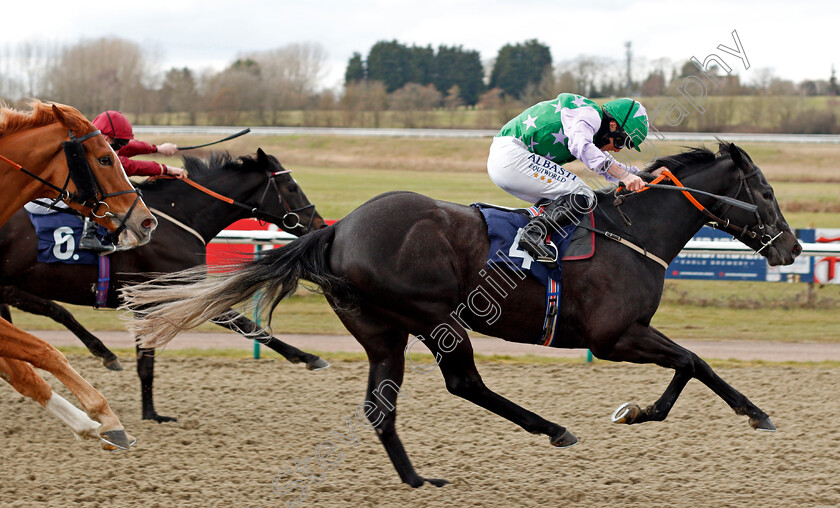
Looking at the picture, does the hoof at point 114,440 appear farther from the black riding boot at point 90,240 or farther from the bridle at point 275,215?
the bridle at point 275,215

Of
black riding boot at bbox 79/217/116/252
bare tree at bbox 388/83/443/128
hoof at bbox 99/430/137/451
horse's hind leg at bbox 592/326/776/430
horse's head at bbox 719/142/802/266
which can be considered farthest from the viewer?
bare tree at bbox 388/83/443/128

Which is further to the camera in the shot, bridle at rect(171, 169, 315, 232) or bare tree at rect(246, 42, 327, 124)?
bare tree at rect(246, 42, 327, 124)

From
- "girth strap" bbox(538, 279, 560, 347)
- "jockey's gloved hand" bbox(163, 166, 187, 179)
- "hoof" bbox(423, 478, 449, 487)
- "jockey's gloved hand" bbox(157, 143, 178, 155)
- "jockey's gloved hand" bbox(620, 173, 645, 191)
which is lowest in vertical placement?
"hoof" bbox(423, 478, 449, 487)

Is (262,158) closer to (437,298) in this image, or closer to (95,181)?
(95,181)

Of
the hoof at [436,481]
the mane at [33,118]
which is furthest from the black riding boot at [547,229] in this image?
the mane at [33,118]

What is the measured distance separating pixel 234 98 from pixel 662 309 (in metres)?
29.6

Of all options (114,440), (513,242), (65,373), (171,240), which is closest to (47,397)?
(65,373)

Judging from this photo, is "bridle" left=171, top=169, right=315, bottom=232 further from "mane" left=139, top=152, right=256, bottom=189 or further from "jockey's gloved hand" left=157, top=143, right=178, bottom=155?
"jockey's gloved hand" left=157, top=143, right=178, bottom=155

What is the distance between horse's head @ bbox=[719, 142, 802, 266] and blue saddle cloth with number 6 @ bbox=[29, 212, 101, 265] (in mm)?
3596

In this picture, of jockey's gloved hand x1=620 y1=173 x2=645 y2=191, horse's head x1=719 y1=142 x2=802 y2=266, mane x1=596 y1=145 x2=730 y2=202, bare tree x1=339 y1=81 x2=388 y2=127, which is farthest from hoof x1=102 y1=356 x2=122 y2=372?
bare tree x1=339 y1=81 x2=388 y2=127

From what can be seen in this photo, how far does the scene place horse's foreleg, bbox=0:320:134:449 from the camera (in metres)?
3.34

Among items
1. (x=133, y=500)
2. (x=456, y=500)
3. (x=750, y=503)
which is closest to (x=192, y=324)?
(x=133, y=500)

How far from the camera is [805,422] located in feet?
15.6

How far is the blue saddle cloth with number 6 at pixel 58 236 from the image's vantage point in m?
4.84
